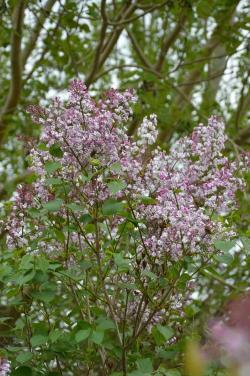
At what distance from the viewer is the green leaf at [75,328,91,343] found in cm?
165

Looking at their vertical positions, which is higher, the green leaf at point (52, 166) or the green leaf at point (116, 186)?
the green leaf at point (52, 166)

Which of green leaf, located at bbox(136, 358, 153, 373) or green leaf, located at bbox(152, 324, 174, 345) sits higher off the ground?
green leaf, located at bbox(152, 324, 174, 345)

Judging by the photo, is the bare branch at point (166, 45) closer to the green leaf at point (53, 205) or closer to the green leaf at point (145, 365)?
the green leaf at point (53, 205)

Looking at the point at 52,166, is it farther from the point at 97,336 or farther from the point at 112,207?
the point at 97,336

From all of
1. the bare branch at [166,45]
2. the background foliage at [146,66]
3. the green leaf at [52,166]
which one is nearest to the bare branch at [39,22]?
the background foliage at [146,66]

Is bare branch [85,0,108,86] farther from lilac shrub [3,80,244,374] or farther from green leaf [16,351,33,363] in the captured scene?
green leaf [16,351,33,363]

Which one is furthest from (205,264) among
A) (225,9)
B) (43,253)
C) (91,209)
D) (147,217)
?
(225,9)

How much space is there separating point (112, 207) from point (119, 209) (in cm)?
2

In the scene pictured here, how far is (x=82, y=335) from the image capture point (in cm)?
167

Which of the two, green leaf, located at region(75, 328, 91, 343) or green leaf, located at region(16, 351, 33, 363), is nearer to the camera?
green leaf, located at region(75, 328, 91, 343)

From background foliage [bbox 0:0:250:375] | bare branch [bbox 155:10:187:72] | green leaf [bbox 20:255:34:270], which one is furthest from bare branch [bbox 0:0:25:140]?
green leaf [bbox 20:255:34:270]

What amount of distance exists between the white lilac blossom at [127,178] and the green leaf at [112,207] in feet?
0.10

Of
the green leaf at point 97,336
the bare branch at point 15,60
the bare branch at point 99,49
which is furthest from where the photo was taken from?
the bare branch at point 99,49

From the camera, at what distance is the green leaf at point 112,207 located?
173 centimetres
